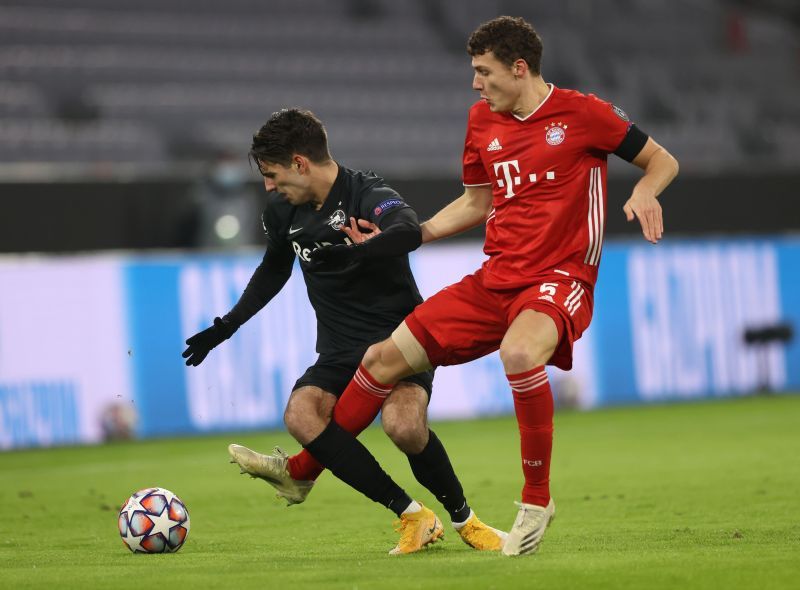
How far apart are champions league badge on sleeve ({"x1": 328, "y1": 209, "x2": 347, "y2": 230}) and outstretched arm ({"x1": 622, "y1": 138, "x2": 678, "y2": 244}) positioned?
4.35ft

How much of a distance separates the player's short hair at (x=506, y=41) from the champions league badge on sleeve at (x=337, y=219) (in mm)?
976

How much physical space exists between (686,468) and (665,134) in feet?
40.1

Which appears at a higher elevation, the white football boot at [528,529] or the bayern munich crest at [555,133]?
the bayern munich crest at [555,133]

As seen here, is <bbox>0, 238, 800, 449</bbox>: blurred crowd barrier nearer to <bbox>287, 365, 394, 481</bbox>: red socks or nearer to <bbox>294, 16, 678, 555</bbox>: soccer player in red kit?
<bbox>287, 365, 394, 481</bbox>: red socks

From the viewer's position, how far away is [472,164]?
20.6 ft

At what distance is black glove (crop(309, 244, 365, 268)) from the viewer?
5.87 metres

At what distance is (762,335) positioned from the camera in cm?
1736

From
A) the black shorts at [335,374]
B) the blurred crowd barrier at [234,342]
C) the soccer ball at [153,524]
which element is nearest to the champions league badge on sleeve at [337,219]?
the black shorts at [335,374]

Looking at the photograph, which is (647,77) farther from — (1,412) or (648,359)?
(1,412)

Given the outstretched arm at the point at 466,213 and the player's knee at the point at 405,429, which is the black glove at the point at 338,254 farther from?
the player's knee at the point at 405,429

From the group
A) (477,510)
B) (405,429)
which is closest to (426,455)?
(405,429)

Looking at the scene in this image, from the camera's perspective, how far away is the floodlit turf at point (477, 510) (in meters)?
5.16

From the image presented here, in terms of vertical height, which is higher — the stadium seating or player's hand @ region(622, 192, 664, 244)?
the stadium seating

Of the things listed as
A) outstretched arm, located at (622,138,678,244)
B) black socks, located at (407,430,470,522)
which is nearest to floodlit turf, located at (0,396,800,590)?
black socks, located at (407,430,470,522)
